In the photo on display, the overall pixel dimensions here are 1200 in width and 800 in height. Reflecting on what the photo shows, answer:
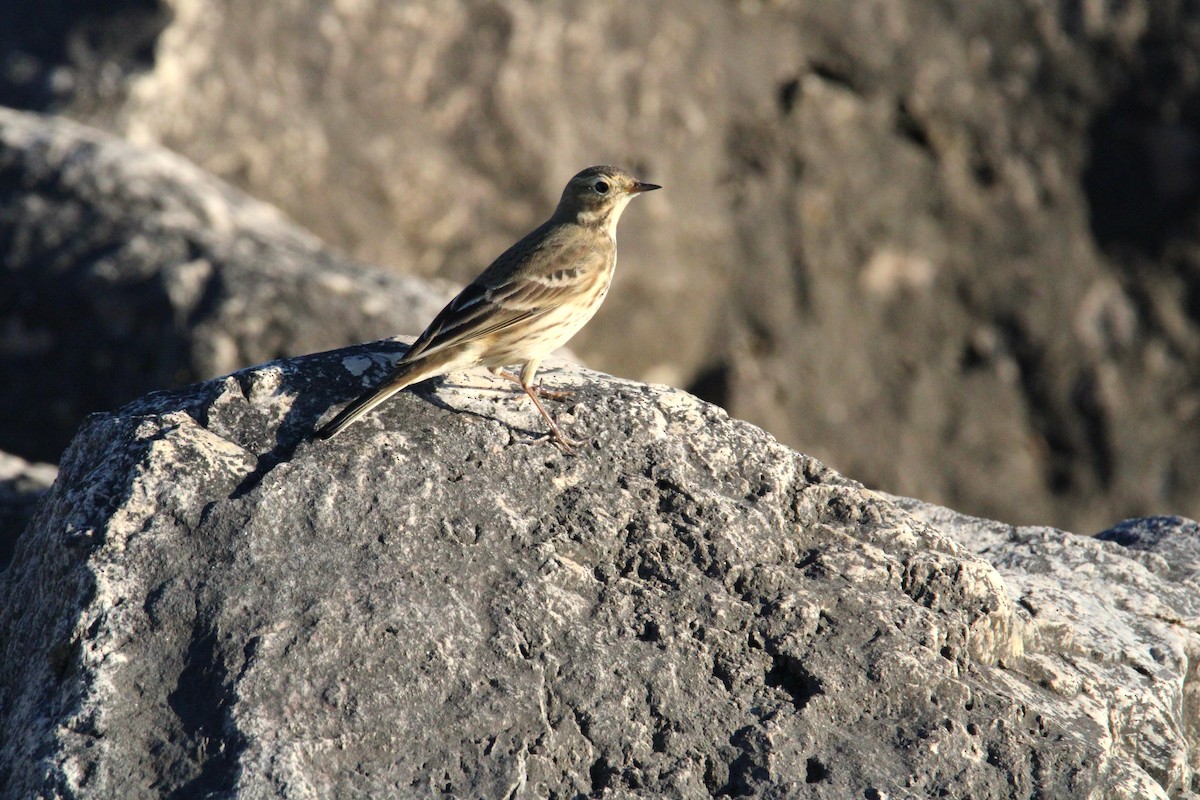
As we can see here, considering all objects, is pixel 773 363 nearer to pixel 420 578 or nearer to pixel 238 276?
pixel 238 276

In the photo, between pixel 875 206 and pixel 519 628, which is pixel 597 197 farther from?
pixel 875 206

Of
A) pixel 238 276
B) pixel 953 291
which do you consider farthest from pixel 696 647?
pixel 953 291

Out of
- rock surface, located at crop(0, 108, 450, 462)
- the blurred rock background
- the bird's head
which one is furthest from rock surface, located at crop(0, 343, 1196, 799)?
the blurred rock background

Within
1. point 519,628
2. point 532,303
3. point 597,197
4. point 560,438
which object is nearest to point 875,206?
point 597,197

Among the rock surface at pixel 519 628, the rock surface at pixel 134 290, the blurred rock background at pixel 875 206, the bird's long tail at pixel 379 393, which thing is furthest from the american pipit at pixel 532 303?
the blurred rock background at pixel 875 206

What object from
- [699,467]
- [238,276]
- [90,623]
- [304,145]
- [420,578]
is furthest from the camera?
[304,145]

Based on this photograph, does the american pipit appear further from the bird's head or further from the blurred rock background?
the blurred rock background
